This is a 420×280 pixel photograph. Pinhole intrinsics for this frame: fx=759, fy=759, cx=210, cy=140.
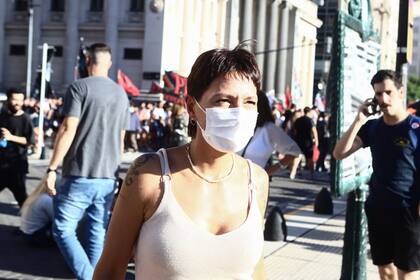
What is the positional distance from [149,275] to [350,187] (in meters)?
3.43

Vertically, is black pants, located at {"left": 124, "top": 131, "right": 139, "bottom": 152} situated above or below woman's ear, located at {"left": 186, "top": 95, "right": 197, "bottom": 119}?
below

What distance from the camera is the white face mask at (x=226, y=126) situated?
248 centimetres

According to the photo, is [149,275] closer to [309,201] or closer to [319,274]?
[319,274]

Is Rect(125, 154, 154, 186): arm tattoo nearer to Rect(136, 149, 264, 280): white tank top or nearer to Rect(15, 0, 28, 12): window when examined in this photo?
Rect(136, 149, 264, 280): white tank top

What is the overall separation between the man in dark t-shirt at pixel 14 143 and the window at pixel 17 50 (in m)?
42.3

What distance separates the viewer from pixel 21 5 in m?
50.2

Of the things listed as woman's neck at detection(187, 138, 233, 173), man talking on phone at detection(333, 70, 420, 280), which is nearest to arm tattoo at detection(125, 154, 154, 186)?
woman's neck at detection(187, 138, 233, 173)

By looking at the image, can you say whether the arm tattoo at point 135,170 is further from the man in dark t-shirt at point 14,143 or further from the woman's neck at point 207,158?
the man in dark t-shirt at point 14,143

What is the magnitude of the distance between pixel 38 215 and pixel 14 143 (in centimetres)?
152

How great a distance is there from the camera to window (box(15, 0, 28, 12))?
49.7 meters

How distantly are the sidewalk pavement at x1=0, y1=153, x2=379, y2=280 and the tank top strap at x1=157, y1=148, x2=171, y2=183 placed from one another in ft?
13.9

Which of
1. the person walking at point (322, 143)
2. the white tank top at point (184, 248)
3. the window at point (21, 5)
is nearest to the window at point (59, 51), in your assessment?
the window at point (21, 5)

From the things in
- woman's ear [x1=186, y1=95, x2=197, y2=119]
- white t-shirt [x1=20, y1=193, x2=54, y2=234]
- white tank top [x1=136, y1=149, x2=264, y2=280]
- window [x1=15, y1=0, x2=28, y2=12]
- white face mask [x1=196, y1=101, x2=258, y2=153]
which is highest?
window [x1=15, y1=0, x2=28, y2=12]

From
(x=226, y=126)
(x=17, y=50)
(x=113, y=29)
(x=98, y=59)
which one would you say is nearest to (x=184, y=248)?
(x=226, y=126)
